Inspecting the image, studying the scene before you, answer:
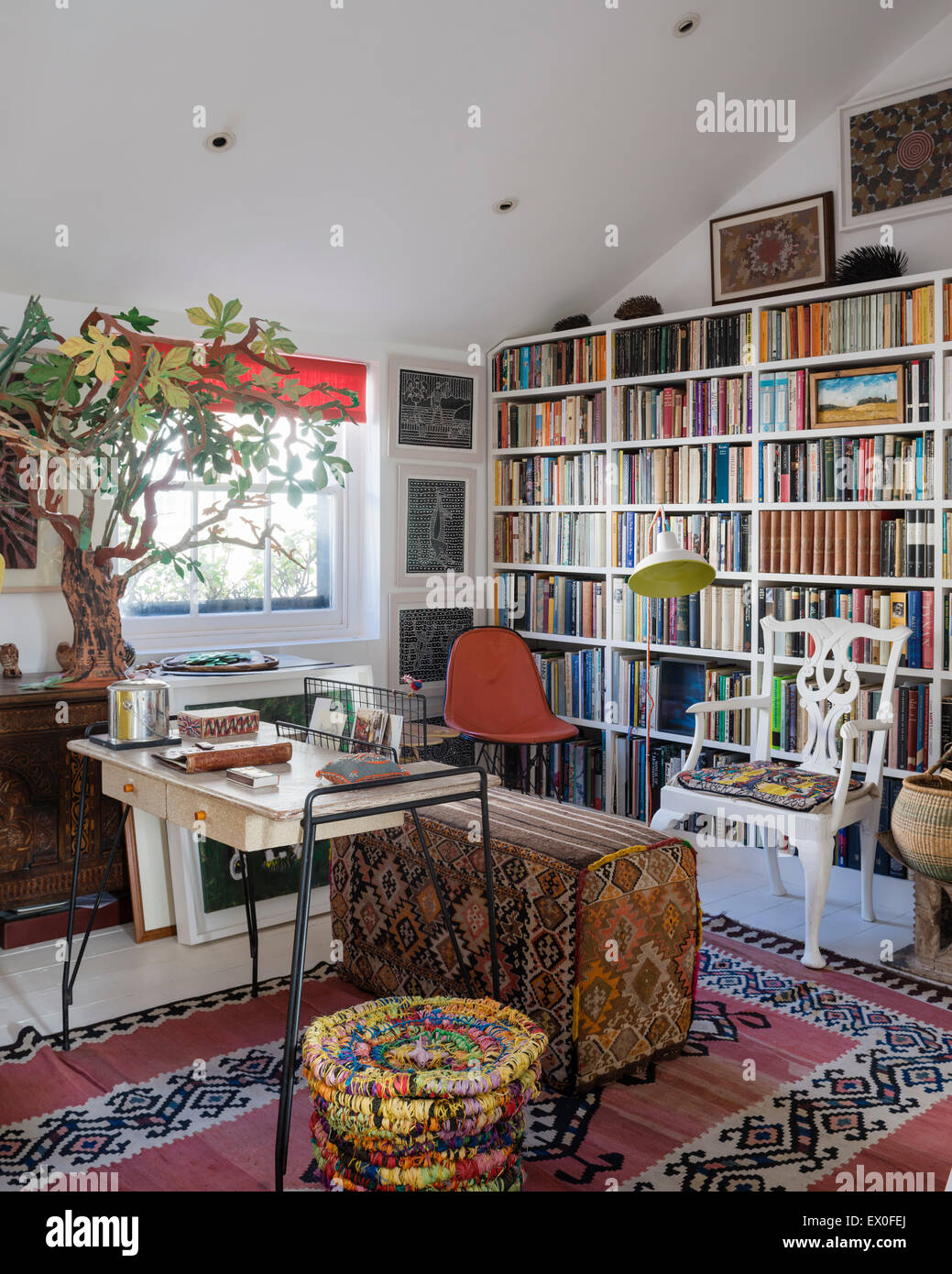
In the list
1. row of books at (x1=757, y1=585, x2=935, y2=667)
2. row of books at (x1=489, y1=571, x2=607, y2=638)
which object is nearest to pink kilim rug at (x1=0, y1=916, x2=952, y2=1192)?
row of books at (x1=757, y1=585, x2=935, y2=667)

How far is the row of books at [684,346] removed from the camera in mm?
4484

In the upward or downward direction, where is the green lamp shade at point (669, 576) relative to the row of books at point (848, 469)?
downward

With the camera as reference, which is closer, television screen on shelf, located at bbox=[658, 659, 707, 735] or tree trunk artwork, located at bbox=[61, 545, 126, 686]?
tree trunk artwork, located at bbox=[61, 545, 126, 686]

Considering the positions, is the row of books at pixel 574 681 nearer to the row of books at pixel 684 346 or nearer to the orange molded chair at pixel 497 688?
the orange molded chair at pixel 497 688

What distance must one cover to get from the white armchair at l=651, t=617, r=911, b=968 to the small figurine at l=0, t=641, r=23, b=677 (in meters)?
2.25

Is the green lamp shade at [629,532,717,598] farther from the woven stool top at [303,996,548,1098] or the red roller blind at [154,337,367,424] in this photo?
the woven stool top at [303,996,548,1098]

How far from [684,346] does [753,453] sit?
60cm

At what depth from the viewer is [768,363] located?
436 cm

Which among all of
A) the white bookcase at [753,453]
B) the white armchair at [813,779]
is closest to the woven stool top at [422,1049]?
the white armchair at [813,779]

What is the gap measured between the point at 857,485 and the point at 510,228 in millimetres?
1722

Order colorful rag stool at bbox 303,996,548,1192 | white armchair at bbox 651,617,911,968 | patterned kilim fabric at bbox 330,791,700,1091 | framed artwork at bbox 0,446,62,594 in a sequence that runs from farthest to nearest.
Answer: framed artwork at bbox 0,446,62,594, white armchair at bbox 651,617,911,968, patterned kilim fabric at bbox 330,791,700,1091, colorful rag stool at bbox 303,996,548,1192

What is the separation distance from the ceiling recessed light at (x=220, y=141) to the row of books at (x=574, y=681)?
251cm

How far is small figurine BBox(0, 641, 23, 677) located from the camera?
378 centimetres

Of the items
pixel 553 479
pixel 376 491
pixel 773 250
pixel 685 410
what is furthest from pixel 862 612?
pixel 376 491
